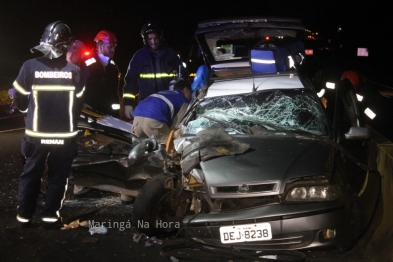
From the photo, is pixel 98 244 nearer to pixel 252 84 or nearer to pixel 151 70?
pixel 252 84

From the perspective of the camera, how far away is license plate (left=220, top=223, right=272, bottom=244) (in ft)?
15.0

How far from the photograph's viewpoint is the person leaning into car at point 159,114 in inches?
271

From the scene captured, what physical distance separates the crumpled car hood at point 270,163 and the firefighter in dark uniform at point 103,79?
4.26 metres

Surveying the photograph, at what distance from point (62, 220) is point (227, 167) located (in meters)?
2.21

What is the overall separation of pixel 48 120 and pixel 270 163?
2430 mm

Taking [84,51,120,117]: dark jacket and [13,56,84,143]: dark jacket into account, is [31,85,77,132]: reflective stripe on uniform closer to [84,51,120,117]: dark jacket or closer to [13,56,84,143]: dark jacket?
[13,56,84,143]: dark jacket

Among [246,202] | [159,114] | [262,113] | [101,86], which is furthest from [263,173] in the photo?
[101,86]

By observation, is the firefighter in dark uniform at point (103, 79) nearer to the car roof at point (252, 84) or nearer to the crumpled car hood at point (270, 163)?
the car roof at point (252, 84)

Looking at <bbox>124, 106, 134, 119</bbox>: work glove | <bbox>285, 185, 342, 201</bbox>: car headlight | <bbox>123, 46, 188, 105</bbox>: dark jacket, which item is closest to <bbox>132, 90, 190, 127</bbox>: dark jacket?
<bbox>124, 106, 134, 119</bbox>: work glove

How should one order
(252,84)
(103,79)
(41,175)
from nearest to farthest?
1. (41,175)
2. (252,84)
3. (103,79)

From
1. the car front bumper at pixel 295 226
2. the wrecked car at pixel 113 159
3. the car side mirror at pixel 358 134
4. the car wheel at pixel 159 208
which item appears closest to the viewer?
the car front bumper at pixel 295 226

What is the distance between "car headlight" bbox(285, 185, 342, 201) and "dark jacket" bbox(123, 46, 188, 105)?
4.51 metres

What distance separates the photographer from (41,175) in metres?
5.91

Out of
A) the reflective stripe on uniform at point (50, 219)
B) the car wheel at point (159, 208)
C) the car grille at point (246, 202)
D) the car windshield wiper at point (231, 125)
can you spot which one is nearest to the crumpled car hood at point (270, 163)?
the car grille at point (246, 202)
